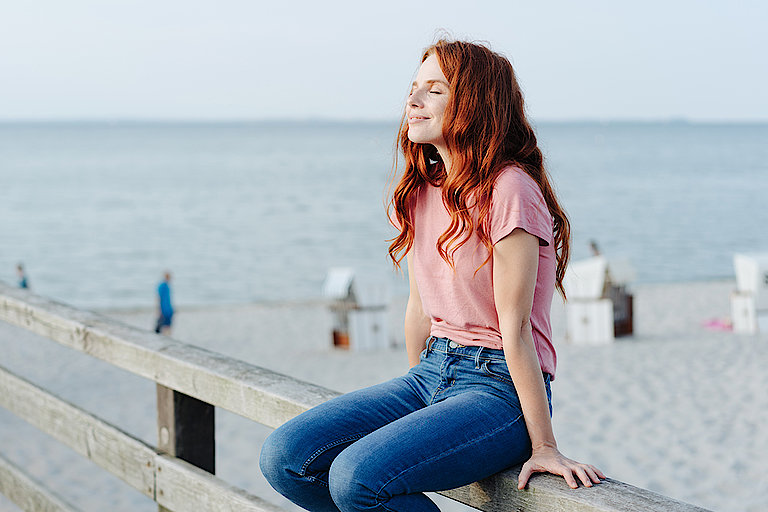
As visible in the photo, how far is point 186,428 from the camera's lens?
2.11m

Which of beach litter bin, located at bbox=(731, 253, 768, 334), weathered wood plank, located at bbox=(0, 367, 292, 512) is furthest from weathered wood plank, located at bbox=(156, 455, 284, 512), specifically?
beach litter bin, located at bbox=(731, 253, 768, 334)

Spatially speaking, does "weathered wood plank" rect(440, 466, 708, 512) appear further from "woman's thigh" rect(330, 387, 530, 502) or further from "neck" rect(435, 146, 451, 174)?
"neck" rect(435, 146, 451, 174)

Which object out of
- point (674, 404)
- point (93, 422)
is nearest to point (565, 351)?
point (674, 404)

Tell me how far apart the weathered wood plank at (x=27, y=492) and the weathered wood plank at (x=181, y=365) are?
52 centimetres

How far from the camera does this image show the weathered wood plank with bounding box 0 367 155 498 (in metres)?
2.18

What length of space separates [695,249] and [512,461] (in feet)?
99.4

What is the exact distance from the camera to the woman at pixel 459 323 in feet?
4.85

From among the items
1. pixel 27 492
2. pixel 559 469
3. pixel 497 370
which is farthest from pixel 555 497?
pixel 27 492

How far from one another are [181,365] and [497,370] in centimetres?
82

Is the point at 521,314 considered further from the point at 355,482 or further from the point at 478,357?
the point at 355,482

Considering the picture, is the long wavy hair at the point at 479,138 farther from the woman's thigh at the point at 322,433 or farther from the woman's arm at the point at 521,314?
the woman's thigh at the point at 322,433

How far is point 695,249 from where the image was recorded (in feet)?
97.1

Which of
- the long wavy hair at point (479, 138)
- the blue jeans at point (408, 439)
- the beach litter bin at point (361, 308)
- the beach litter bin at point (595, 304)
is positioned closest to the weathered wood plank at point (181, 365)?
the blue jeans at point (408, 439)

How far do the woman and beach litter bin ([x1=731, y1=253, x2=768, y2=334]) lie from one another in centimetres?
1086
